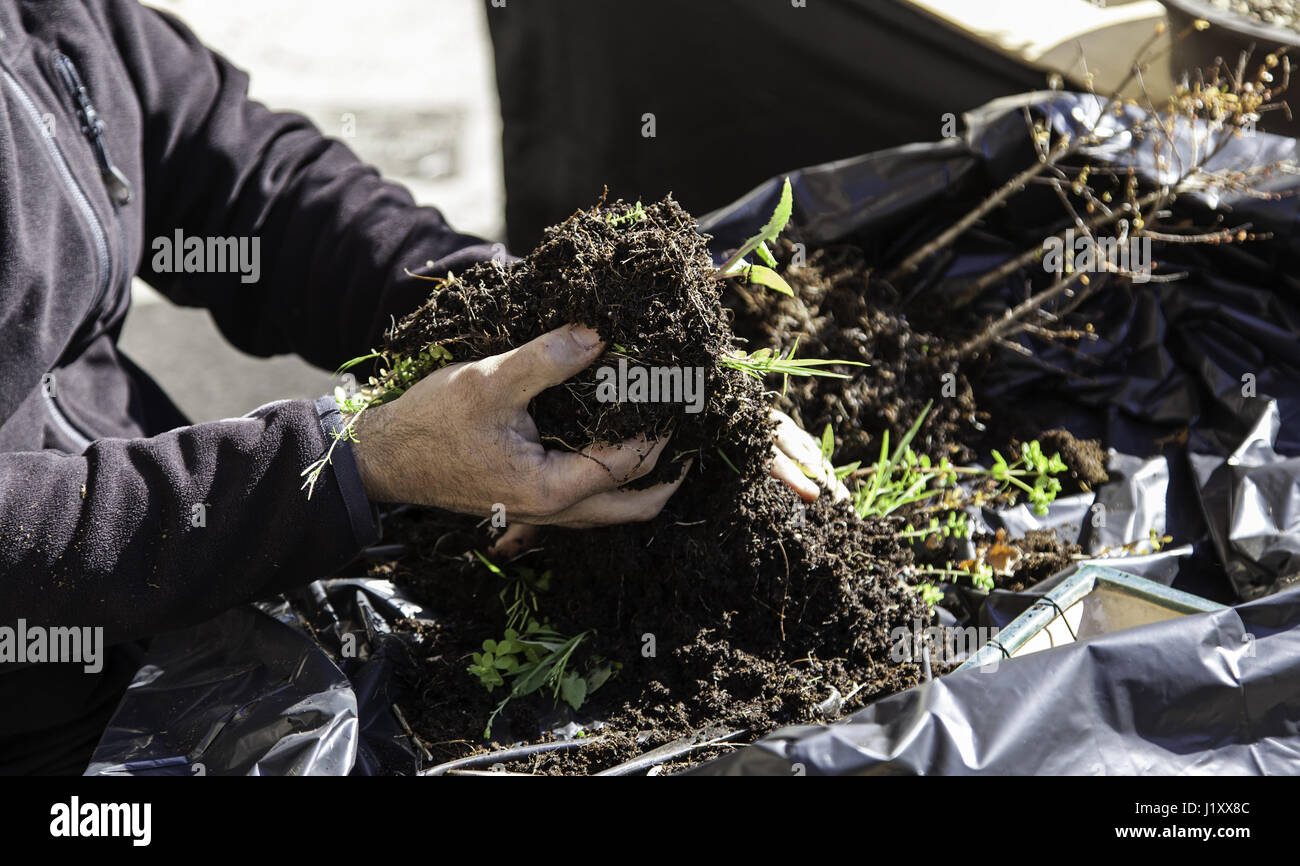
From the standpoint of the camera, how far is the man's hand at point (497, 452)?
1203 mm

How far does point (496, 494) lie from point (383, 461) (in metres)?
0.15

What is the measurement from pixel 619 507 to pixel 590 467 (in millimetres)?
88

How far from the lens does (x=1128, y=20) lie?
2193 millimetres

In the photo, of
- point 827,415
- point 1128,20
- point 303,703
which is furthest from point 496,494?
point 1128,20

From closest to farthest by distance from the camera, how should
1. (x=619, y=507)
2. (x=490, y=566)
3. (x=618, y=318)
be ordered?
(x=618, y=318)
(x=619, y=507)
(x=490, y=566)

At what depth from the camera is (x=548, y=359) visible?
3.85 ft

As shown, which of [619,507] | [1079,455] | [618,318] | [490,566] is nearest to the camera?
[618,318]

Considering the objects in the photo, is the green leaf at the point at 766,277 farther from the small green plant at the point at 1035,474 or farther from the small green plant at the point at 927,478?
the small green plant at the point at 1035,474

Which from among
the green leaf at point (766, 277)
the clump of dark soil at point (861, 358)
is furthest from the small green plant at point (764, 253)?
the clump of dark soil at point (861, 358)

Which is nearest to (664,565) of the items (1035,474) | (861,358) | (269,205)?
(861,358)

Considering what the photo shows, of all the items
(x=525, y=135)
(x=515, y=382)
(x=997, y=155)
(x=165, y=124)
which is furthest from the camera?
(x=525, y=135)

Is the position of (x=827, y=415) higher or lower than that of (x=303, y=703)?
higher

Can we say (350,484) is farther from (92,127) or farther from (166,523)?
(92,127)
